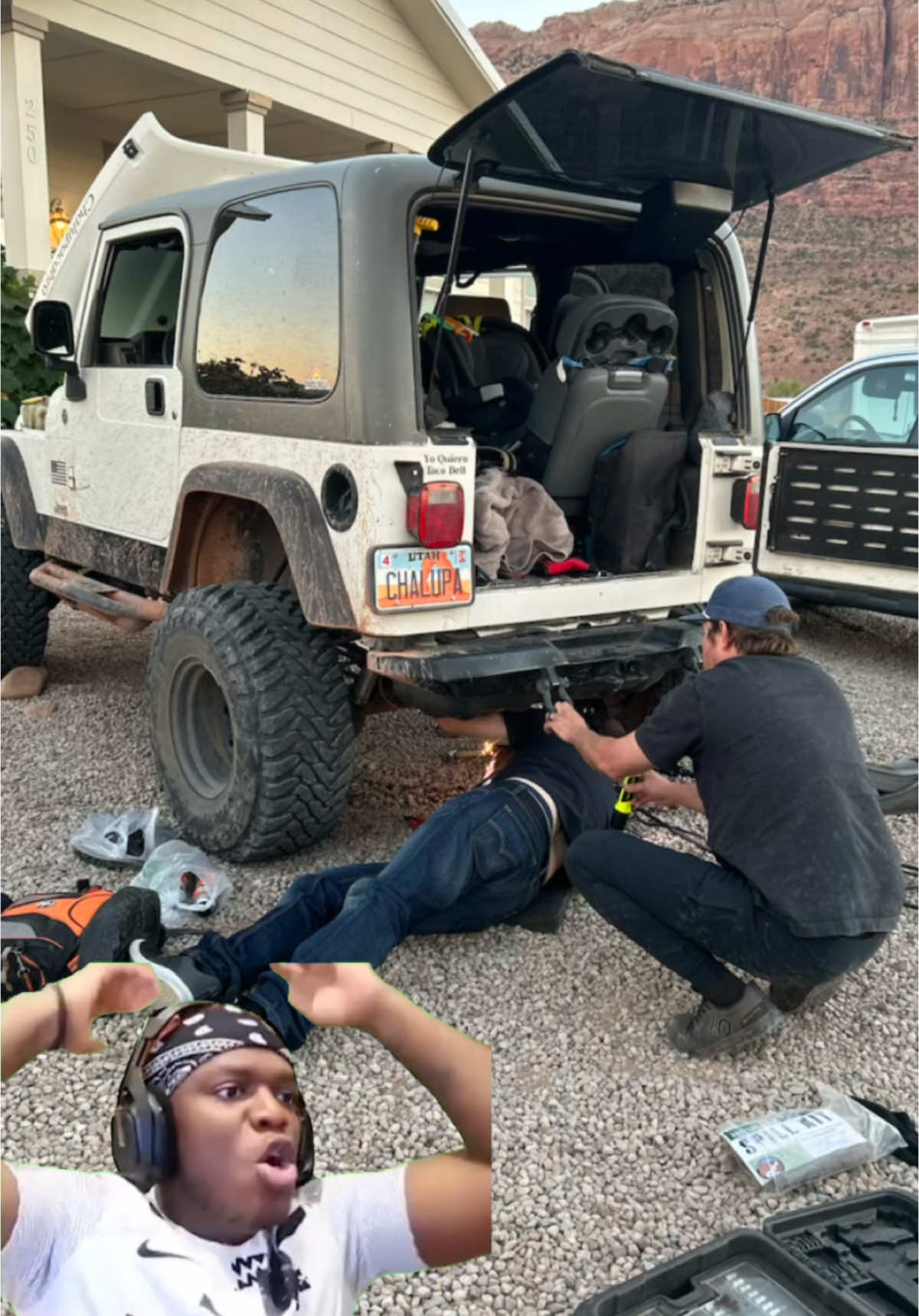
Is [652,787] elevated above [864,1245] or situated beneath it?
elevated above

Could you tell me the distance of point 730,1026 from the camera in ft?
9.52

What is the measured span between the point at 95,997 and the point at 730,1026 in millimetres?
2327

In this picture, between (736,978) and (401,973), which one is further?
(401,973)

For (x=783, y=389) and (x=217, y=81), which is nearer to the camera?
(x=217, y=81)

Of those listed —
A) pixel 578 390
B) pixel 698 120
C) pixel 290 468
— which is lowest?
pixel 290 468

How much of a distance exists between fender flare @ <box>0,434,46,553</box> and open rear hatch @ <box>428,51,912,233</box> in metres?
2.98

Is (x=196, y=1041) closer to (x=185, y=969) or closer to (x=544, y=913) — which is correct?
(x=185, y=969)

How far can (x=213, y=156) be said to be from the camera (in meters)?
4.70

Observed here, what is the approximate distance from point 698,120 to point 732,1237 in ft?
9.06

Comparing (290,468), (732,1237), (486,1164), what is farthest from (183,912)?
(486,1164)

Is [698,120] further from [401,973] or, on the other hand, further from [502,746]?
[401,973]

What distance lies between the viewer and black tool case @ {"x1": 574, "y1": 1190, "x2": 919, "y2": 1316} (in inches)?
72.9

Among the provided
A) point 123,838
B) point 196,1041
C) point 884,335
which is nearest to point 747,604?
point 123,838

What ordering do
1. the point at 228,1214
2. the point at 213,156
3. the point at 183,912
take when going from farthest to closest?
the point at 213,156 → the point at 183,912 → the point at 228,1214
